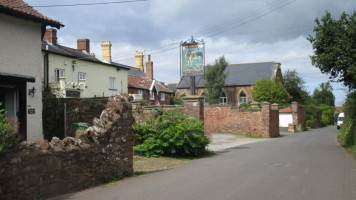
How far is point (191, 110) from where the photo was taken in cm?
1811

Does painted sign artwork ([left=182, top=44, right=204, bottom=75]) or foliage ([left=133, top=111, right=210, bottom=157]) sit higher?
painted sign artwork ([left=182, top=44, right=204, bottom=75])

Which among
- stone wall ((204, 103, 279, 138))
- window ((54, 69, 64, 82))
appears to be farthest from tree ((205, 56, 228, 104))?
→ window ((54, 69, 64, 82))

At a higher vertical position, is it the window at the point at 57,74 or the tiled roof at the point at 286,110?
the window at the point at 57,74

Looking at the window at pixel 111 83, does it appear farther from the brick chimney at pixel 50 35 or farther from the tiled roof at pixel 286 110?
the tiled roof at pixel 286 110

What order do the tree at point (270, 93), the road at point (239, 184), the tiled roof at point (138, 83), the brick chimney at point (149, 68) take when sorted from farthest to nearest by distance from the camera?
the tree at point (270, 93) → the brick chimney at point (149, 68) → the tiled roof at point (138, 83) → the road at point (239, 184)

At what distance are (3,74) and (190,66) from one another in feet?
38.3

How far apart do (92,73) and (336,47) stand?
19418mm

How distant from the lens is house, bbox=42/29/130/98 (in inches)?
927

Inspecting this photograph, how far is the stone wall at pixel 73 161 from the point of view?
6156 mm

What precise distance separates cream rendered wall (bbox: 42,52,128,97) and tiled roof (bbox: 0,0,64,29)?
31.7ft

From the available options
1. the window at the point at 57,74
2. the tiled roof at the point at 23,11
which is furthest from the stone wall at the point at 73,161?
the window at the point at 57,74

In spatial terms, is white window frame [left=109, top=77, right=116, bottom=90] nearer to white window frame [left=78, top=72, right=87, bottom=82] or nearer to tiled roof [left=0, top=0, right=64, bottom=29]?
white window frame [left=78, top=72, right=87, bottom=82]

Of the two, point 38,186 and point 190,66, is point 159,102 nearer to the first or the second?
point 190,66

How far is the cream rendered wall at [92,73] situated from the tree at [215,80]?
1063 inches
